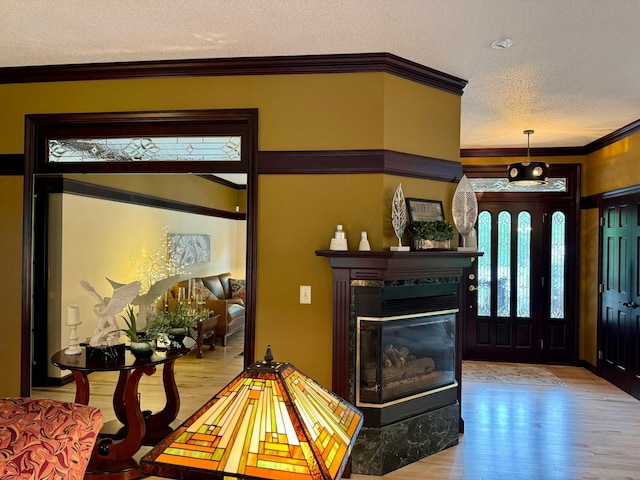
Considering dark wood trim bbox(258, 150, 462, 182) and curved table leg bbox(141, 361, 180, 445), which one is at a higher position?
dark wood trim bbox(258, 150, 462, 182)

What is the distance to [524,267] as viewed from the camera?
6.50 m

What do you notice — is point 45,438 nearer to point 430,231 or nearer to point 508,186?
point 430,231

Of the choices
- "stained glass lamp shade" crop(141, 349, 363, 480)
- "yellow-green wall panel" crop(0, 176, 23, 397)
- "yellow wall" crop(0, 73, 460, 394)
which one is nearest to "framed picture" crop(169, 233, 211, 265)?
"yellow wall" crop(0, 73, 460, 394)

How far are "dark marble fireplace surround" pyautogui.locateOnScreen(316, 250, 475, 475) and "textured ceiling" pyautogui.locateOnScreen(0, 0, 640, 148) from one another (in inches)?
51.4

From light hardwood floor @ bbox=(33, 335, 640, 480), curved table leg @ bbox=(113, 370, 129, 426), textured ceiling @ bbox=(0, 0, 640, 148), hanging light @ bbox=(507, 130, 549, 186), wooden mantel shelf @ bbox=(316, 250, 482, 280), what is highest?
textured ceiling @ bbox=(0, 0, 640, 148)

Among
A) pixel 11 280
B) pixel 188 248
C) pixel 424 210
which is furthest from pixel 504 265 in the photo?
pixel 11 280

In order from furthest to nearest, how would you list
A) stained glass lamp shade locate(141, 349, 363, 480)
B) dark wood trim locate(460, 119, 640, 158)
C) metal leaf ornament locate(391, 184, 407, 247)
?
dark wood trim locate(460, 119, 640, 158) → metal leaf ornament locate(391, 184, 407, 247) → stained glass lamp shade locate(141, 349, 363, 480)

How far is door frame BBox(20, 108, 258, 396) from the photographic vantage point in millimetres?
3543

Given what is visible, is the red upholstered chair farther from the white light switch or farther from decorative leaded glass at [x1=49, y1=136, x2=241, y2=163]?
decorative leaded glass at [x1=49, y1=136, x2=241, y2=163]

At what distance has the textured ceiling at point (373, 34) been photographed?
2693 millimetres

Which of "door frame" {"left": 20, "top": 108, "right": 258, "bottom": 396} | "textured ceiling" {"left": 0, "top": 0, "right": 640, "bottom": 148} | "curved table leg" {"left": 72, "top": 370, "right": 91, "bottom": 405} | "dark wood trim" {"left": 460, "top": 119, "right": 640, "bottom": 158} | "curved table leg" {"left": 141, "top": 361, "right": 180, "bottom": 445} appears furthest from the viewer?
"dark wood trim" {"left": 460, "top": 119, "right": 640, "bottom": 158}

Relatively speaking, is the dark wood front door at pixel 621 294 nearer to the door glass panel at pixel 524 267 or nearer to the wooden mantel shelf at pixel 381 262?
the door glass panel at pixel 524 267

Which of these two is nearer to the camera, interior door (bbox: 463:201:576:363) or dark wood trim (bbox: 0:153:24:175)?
dark wood trim (bbox: 0:153:24:175)

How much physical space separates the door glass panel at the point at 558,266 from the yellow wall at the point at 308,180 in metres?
3.66
